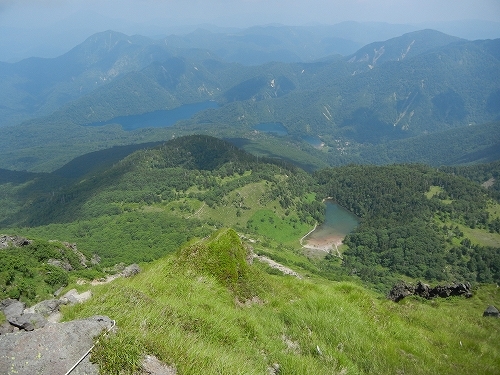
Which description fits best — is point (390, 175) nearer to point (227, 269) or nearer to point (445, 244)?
point (445, 244)

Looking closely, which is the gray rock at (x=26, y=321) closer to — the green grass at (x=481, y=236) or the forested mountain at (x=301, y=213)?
the forested mountain at (x=301, y=213)

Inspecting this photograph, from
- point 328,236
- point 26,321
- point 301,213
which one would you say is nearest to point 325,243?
point 328,236

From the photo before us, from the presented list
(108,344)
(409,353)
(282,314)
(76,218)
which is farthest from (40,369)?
(76,218)

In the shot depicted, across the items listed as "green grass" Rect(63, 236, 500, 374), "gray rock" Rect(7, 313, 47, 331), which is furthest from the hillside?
"gray rock" Rect(7, 313, 47, 331)

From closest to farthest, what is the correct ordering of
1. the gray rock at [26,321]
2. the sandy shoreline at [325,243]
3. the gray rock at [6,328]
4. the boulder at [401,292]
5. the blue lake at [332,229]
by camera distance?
the gray rock at [26,321] < the gray rock at [6,328] < the boulder at [401,292] < the sandy shoreline at [325,243] < the blue lake at [332,229]

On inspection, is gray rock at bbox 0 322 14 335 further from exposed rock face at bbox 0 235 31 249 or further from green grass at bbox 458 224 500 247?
green grass at bbox 458 224 500 247

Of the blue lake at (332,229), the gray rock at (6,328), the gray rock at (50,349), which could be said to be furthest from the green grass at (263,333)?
the blue lake at (332,229)

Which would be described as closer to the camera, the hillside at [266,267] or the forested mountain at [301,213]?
the hillside at [266,267]
